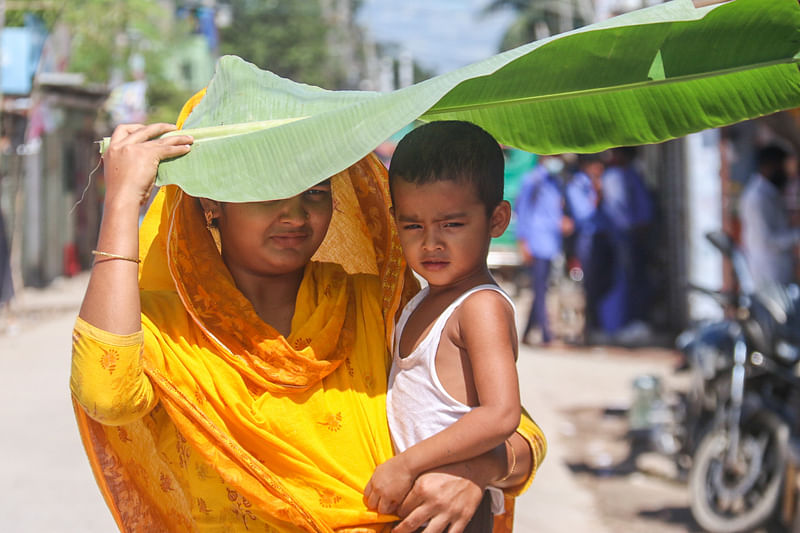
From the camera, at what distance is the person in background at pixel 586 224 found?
10719 mm

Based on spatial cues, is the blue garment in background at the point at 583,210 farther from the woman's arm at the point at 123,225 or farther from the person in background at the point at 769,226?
the woman's arm at the point at 123,225

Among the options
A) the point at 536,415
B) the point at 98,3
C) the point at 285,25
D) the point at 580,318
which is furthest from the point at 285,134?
the point at 285,25

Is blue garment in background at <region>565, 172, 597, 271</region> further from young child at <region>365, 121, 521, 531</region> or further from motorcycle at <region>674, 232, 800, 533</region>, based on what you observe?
young child at <region>365, 121, 521, 531</region>

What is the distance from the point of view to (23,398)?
779cm

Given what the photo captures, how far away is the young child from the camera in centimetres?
172

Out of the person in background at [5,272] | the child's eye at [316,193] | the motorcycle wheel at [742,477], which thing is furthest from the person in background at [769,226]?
the person in background at [5,272]

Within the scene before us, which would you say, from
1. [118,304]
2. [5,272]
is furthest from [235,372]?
[5,272]

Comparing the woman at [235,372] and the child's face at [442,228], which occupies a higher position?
the child's face at [442,228]

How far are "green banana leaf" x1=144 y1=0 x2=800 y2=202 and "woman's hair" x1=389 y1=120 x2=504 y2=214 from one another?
90 mm

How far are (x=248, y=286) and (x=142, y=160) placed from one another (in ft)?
1.20

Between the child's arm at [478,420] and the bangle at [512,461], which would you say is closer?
the child's arm at [478,420]

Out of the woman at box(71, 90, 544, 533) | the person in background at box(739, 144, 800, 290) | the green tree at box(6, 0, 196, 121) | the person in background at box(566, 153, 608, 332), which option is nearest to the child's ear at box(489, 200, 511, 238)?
the woman at box(71, 90, 544, 533)

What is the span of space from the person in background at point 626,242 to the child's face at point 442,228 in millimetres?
8721

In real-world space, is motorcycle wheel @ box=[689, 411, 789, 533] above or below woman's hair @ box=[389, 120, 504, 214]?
→ below
